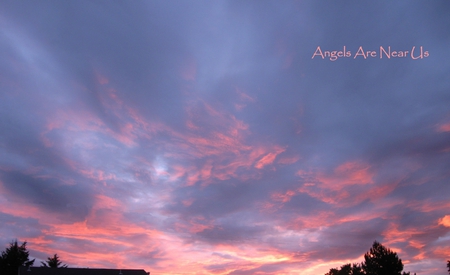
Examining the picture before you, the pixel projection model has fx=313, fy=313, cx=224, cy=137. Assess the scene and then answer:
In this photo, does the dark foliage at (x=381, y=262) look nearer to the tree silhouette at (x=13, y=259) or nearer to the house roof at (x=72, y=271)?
the house roof at (x=72, y=271)

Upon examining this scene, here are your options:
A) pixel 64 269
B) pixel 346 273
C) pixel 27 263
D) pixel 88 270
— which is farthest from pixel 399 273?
pixel 27 263

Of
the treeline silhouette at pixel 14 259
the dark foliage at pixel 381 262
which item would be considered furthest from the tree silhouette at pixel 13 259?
the dark foliage at pixel 381 262

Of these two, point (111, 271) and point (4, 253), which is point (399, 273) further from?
point (4, 253)

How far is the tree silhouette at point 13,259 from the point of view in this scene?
7938 cm

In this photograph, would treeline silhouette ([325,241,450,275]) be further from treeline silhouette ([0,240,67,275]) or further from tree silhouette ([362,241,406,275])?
treeline silhouette ([0,240,67,275])

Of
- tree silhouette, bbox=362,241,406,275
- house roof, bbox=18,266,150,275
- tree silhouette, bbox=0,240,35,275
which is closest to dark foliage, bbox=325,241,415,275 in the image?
tree silhouette, bbox=362,241,406,275

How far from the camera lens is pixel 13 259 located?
267ft

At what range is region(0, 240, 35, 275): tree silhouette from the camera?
79.4 m

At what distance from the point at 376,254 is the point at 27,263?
91392 millimetres

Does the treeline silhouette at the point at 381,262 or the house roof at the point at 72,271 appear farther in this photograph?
the treeline silhouette at the point at 381,262

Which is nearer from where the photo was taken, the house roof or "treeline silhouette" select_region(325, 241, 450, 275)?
the house roof

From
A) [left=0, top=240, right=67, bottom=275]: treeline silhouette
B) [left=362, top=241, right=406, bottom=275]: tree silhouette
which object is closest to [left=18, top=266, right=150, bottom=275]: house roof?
[left=0, top=240, right=67, bottom=275]: treeline silhouette

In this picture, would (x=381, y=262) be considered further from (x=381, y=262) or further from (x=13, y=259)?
(x=13, y=259)

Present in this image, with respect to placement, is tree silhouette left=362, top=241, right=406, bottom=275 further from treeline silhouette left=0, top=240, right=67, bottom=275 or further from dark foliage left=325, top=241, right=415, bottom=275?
treeline silhouette left=0, top=240, right=67, bottom=275
